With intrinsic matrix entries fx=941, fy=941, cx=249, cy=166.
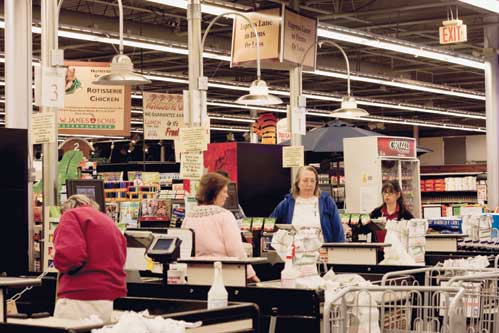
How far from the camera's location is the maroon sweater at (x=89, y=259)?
19.2ft

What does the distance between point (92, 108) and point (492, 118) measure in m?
8.77

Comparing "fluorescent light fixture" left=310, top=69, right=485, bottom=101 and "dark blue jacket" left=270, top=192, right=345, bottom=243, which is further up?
"fluorescent light fixture" left=310, top=69, right=485, bottom=101

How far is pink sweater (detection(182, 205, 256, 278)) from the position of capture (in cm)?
688

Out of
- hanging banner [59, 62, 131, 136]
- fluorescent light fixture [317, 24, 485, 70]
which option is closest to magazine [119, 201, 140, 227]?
hanging banner [59, 62, 131, 136]

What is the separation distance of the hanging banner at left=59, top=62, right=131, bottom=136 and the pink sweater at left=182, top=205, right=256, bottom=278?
5249 millimetres

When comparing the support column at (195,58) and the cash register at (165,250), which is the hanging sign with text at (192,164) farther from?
the cash register at (165,250)

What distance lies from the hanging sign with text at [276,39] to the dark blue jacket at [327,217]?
8.95 feet

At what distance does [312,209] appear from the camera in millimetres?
8836

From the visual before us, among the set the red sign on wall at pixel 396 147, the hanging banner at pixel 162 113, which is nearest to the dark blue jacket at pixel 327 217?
the red sign on wall at pixel 396 147

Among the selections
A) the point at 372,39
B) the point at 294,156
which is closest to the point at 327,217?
the point at 294,156

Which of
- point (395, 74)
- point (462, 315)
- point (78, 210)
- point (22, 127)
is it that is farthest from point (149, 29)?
point (462, 315)

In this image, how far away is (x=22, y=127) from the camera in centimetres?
750

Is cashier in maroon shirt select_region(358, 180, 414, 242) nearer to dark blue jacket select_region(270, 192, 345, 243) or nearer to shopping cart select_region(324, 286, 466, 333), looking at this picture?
dark blue jacket select_region(270, 192, 345, 243)

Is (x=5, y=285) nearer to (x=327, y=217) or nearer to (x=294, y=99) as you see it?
(x=327, y=217)
